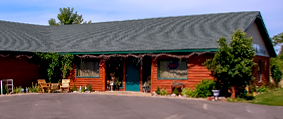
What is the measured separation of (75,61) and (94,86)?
197 cm

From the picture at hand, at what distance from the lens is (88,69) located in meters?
19.7

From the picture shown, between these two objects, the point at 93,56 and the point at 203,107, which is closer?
the point at 203,107

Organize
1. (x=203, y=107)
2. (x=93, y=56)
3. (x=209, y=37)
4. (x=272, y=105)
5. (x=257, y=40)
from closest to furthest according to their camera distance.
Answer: (x=203, y=107) < (x=272, y=105) < (x=209, y=37) < (x=93, y=56) < (x=257, y=40)

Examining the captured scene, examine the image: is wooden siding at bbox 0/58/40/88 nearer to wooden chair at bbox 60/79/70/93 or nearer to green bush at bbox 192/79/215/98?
wooden chair at bbox 60/79/70/93

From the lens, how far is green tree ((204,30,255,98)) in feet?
47.0

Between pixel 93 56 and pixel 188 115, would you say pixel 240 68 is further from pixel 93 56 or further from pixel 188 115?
pixel 93 56

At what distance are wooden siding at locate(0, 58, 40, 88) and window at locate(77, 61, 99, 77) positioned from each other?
2.64 metres

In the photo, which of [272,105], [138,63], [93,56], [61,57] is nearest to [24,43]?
[61,57]

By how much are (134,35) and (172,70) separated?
4.07 metres

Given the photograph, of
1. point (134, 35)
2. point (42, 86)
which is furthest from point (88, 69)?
point (134, 35)

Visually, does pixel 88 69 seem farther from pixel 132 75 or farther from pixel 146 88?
pixel 146 88

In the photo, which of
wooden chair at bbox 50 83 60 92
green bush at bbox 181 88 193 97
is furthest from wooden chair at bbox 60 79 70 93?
green bush at bbox 181 88 193 97

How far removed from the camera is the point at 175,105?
41.2ft

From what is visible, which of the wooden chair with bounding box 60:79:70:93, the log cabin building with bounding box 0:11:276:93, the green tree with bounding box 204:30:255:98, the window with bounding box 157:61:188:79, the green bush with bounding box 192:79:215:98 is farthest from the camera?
the wooden chair with bounding box 60:79:70:93
